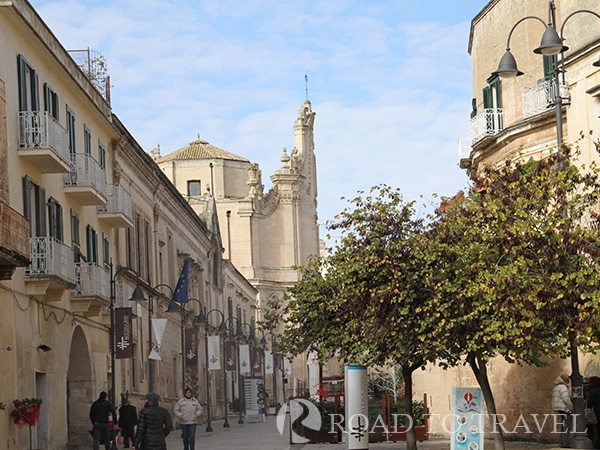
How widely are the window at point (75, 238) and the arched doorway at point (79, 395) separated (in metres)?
2.55

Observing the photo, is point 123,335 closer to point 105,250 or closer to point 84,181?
point 105,250

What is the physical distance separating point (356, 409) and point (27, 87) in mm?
11084

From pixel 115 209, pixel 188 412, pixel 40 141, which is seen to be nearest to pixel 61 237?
pixel 40 141

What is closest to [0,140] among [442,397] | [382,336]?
[382,336]

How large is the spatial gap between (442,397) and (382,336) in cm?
1243

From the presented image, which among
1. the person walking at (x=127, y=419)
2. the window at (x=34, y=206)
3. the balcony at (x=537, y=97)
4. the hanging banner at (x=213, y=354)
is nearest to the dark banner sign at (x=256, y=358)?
the hanging banner at (x=213, y=354)

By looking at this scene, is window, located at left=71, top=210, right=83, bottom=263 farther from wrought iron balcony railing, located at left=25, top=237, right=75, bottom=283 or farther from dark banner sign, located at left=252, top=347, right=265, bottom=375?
dark banner sign, located at left=252, top=347, right=265, bottom=375

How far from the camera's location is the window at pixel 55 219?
29.8 meters

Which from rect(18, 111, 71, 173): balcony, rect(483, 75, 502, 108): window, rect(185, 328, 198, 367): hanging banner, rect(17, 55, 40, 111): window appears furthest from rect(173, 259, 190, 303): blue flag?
rect(17, 55, 40, 111): window

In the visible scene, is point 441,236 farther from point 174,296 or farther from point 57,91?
point 174,296

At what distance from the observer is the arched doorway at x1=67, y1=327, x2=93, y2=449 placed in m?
34.0

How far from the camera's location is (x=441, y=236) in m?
24.6

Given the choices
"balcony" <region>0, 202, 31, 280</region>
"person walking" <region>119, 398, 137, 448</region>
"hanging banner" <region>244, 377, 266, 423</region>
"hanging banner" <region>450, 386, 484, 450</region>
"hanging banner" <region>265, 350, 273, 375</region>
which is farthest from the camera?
"hanging banner" <region>265, 350, 273, 375</region>

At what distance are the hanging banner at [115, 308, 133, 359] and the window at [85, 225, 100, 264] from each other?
1795 millimetres
